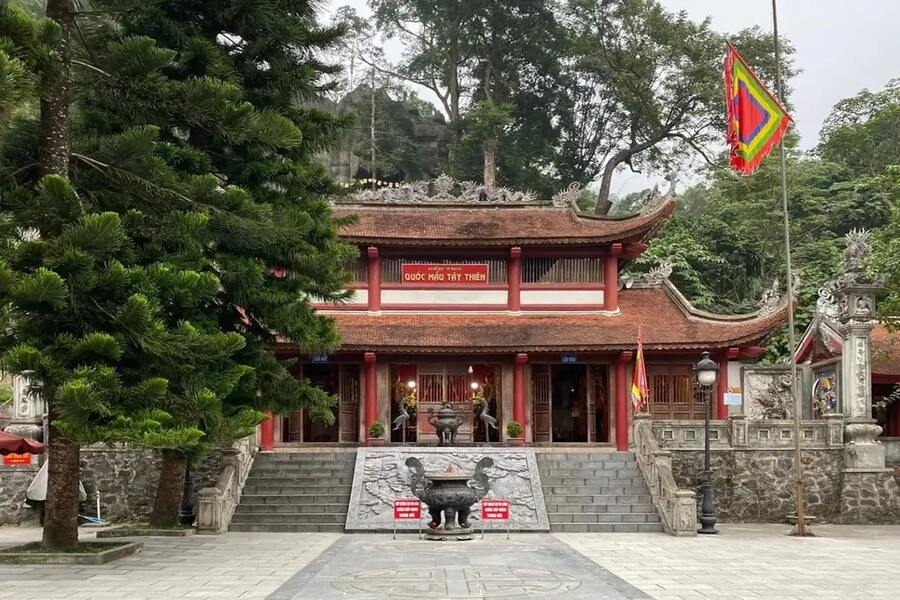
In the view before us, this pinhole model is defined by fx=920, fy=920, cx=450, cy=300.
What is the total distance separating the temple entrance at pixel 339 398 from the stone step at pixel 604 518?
25.2 ft

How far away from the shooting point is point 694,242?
36938 mm

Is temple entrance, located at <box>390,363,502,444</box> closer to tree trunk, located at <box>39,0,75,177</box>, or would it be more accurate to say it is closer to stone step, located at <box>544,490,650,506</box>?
stone step, located at <box>544,490,650,506</box>

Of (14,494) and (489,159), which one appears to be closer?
(14,494)

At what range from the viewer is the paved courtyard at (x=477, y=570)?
1012 cm

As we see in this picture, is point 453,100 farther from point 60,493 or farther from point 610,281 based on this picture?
point 60,493

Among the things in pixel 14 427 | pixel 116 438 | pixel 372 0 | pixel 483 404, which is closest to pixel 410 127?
pixel 372 0

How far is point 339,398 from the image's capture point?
79.2 ft

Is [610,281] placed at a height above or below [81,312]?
above

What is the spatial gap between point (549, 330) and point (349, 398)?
A: 552 centimetres

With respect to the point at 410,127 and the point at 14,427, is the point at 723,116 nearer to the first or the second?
the point at 410,127

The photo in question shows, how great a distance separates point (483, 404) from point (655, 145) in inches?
958

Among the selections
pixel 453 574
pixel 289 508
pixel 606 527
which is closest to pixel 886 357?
pixel 606 527

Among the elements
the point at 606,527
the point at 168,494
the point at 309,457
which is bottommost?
the point at 606,527

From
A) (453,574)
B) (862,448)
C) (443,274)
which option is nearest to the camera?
(453,574)
